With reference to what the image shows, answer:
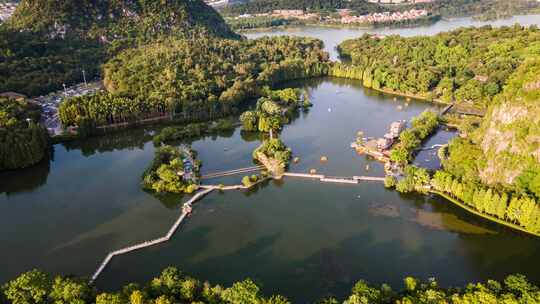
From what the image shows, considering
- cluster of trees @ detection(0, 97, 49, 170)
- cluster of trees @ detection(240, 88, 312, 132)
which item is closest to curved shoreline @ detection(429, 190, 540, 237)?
cluster of trees @ detection(240, 88, 312, 132)

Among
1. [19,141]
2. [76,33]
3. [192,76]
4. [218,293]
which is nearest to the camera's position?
[218,293]

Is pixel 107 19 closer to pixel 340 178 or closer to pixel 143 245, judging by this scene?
pixel 340 178

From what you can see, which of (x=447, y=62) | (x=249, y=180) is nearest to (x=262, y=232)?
(x=249, y=180)

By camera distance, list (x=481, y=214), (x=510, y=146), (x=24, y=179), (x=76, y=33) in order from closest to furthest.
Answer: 1. (x=481, y=214)
2. (x=510, y=146)
3. (x=24, y=179)
4. (x=76, y=33)

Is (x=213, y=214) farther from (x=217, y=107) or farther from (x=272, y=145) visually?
(x=217, y=107)

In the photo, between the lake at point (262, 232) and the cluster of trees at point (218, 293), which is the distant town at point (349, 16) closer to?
the lake at point (262, 232)

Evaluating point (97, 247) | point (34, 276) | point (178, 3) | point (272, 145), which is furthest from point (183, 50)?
point (34, 276)
